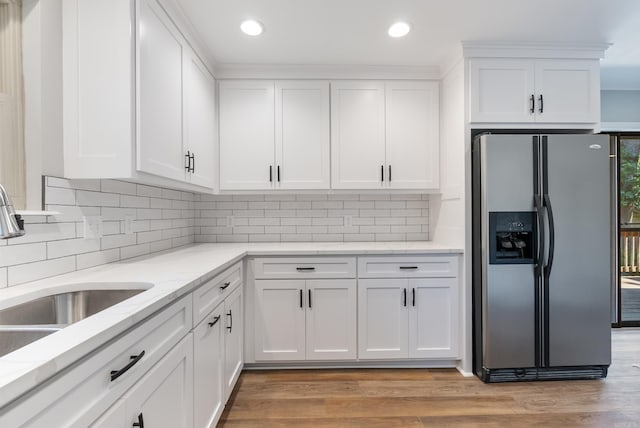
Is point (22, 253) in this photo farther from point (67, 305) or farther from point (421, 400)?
point (421, 400)

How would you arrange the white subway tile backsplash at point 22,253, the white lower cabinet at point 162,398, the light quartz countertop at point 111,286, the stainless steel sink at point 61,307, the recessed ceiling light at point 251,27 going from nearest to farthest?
the light quartz countertop at point 111,286 → the white lower cabinet at point 162,398 → the stainless steel sink at point 61,307 → the white subway tile backsplash at point 22,253 → the recessed ceiling light at point 251,27

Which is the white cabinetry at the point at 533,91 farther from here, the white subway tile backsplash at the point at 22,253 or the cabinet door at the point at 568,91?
the white subway tile backsplash at the point at 22,253

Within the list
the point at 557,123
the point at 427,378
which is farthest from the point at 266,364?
the point at 557,123

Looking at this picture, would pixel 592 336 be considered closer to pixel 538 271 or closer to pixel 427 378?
pixel 538 271

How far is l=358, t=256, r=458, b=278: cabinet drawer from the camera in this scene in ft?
8.23

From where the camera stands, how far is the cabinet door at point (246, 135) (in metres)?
2.78

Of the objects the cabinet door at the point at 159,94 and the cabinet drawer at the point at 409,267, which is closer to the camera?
the cabinet door at the point at 159,94

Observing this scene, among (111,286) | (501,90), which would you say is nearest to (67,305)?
(111,286)

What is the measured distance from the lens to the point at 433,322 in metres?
2.52

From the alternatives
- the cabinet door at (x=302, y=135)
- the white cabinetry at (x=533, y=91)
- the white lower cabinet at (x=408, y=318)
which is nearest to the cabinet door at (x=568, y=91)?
the white cabinetry at (x=533, y=91)

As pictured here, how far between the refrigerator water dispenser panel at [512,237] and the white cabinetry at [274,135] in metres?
1.32

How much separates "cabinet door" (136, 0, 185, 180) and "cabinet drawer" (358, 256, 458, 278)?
1.46 m

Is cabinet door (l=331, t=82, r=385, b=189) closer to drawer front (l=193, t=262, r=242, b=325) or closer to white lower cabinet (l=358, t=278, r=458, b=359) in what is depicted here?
white lower cabinet (l=358, t=278, r=458, b=359)

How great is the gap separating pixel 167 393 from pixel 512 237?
2.26 metres
